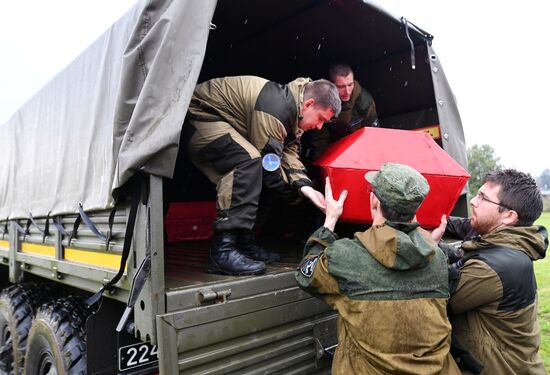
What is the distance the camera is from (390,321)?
5.48 ft

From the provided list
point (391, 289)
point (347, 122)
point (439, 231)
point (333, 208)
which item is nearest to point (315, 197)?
point (333, 208)


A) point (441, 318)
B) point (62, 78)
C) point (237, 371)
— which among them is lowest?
point (237, 371)

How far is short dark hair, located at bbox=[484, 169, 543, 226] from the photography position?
7.00 ft

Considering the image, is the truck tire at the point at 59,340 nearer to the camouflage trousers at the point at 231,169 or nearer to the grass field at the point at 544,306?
the camouflage trousers at the point at 231,169

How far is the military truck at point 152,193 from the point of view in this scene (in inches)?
74.0

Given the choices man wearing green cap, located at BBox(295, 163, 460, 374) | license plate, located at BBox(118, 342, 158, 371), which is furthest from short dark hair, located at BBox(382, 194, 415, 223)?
license plate, located at BBox(118, 342, 158, 371)

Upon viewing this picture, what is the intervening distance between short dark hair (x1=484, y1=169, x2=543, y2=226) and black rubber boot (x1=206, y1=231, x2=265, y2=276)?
130cm

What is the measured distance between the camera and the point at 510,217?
85.3 inches

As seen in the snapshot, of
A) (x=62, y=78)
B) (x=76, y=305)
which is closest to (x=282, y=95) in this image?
(x=62, y=78)

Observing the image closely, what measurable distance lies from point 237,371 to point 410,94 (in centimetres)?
288

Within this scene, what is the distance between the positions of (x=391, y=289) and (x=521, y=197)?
3.13 feet

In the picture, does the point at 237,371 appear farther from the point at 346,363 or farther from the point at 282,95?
the point at 282,95

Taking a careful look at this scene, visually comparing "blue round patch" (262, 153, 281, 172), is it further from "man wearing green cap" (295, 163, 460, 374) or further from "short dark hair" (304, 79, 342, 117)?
"man wearing green cap" (295, 163, 460, 374)

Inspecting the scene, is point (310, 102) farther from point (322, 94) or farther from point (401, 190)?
point (401, 190)
